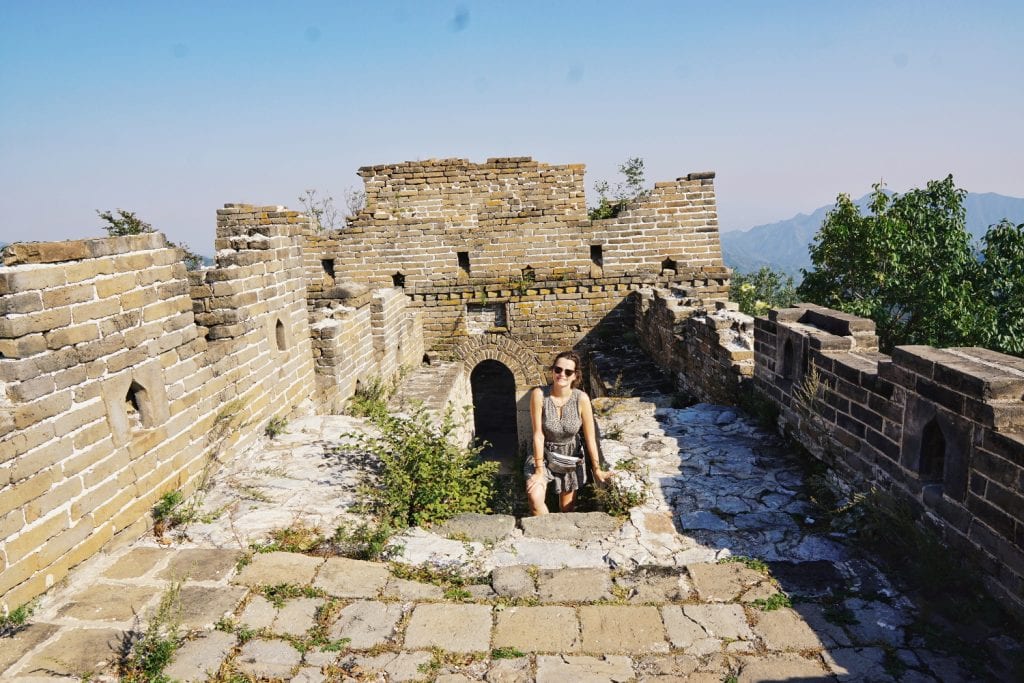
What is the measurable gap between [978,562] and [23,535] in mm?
5011

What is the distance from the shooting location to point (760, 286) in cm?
3059

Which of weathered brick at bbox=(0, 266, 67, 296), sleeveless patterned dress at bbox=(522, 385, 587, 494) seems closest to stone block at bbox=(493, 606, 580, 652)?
sleeveless patterned dress at bbox=(522, 385, 587, 494)

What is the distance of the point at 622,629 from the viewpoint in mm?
3311

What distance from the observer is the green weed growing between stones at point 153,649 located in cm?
281

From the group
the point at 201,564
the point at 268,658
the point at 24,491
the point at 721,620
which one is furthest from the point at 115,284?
the point at 721,620

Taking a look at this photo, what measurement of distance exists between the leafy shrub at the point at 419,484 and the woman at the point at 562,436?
16.8 inches

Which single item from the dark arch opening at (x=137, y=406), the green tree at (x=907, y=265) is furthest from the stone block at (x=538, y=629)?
the green tree at (x=907, y=265)

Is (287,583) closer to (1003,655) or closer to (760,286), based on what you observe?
(1003,655)

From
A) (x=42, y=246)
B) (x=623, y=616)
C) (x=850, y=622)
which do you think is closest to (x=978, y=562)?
(x=850, y=622)

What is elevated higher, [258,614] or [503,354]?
[258,614]

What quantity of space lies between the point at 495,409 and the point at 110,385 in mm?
12373

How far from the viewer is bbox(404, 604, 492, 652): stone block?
→ 3184 mm

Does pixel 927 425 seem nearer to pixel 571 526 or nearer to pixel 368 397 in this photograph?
pixel 571 526

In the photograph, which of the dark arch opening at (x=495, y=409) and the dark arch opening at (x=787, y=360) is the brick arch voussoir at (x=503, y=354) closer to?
the dark arch opening at (x=495, y=409)
